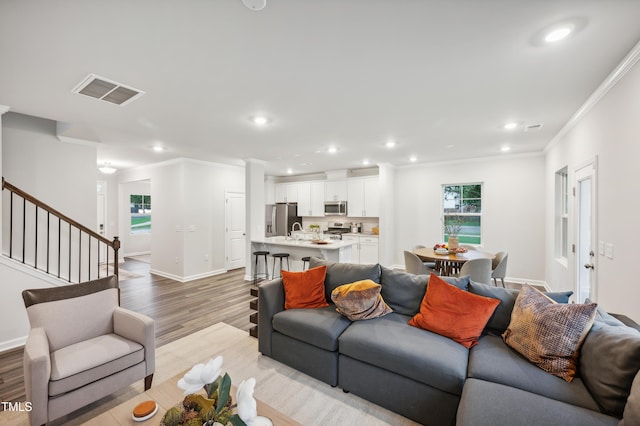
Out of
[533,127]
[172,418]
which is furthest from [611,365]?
[533,127]

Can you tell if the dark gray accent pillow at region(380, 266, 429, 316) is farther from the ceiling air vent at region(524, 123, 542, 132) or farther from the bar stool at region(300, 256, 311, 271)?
the ceiling air vent at region(524, 123, 542, 132)

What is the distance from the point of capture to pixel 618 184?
232cm

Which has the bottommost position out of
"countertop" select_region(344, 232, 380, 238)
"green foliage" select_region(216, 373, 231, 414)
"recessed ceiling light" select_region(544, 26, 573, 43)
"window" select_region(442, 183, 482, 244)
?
"green foliage" select_region(216, 373, 231, 414)

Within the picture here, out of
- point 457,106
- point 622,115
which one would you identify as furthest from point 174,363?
point 622,115

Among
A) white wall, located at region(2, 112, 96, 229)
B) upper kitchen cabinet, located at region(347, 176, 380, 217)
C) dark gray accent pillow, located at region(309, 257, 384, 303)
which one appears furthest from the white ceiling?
upper kitchen cabinet, located at region(347, 176, 380, 217)

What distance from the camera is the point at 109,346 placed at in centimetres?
212

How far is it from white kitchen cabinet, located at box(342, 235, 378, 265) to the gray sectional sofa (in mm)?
3871

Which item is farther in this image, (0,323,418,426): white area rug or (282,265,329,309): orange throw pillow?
(282,265,329,309): orange throw pillow

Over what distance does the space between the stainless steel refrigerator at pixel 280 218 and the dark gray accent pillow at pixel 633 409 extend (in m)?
7.13

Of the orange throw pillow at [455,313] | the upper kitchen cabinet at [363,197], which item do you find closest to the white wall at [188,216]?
the upper kitchen cabinet at [363,197]

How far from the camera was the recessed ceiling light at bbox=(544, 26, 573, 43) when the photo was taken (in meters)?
1.74

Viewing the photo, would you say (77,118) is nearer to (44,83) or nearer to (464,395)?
(44,83)

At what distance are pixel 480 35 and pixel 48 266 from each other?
5.54m

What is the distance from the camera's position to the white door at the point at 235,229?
6.82m
